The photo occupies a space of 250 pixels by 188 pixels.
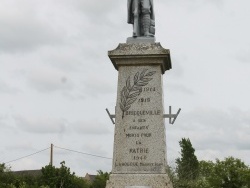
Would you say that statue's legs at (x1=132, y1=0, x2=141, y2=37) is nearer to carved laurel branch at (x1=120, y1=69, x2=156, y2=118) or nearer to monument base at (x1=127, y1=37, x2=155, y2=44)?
monument base at (x1=127, y1=37, x2=155, y2=44)

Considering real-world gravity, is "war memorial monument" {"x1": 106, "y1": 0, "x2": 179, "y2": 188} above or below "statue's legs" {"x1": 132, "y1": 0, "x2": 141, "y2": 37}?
below

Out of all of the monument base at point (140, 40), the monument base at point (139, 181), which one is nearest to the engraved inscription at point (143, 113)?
the monument base at point (139, 181)

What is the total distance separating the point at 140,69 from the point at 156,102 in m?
0.82

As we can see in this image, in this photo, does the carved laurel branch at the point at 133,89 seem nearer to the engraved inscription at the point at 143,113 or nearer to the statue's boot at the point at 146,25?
the engraved inscription at the point at 143,113

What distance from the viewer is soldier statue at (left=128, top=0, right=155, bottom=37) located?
11.3 metres

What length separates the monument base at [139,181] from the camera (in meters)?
9.95

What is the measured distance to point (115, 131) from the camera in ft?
A: 34.5

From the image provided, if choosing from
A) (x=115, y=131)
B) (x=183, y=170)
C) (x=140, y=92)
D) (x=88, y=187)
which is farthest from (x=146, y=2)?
(x=88, y=187)

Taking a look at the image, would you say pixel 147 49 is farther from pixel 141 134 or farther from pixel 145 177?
pixel 145 177

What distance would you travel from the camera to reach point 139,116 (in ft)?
34.3

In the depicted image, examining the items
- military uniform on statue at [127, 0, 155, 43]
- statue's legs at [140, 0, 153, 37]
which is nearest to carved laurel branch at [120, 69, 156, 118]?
military uniform on statue at [127, 0, 155, 43]

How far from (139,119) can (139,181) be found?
128 cm

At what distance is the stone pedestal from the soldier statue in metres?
0.62

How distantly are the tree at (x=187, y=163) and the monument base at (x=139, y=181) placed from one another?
34.8 m
